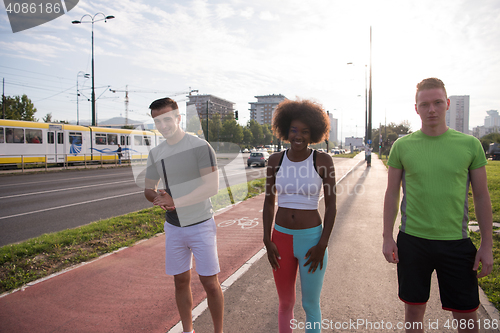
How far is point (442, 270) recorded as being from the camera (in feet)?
7.06

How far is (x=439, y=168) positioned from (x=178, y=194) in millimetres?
2061

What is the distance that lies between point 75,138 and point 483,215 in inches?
1095

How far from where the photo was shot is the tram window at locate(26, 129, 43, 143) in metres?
21.2

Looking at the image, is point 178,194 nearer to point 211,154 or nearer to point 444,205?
point 211,154

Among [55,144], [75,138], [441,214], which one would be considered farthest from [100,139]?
[441,214]

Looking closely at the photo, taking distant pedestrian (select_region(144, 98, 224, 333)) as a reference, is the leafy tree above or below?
above

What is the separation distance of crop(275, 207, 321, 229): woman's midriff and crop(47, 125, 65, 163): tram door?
24.3m

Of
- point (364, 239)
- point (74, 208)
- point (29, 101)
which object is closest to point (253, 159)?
point (74, 208)

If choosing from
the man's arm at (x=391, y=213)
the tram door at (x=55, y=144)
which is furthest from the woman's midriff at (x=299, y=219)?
the tram door at (x=55, y=144)

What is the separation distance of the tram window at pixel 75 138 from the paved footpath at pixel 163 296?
23.0m

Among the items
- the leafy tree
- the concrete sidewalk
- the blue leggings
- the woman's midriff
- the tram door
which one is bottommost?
the concrete sidewalk

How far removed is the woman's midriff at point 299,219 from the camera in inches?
92.0

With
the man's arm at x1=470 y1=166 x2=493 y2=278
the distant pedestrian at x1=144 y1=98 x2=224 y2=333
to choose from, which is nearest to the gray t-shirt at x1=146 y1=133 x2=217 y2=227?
the distant pedestrian at x1=144 y1=98 x2=224 y2=333

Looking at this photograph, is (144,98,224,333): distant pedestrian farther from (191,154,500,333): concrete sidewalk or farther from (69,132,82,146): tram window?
(69,132,82,146): tram window
